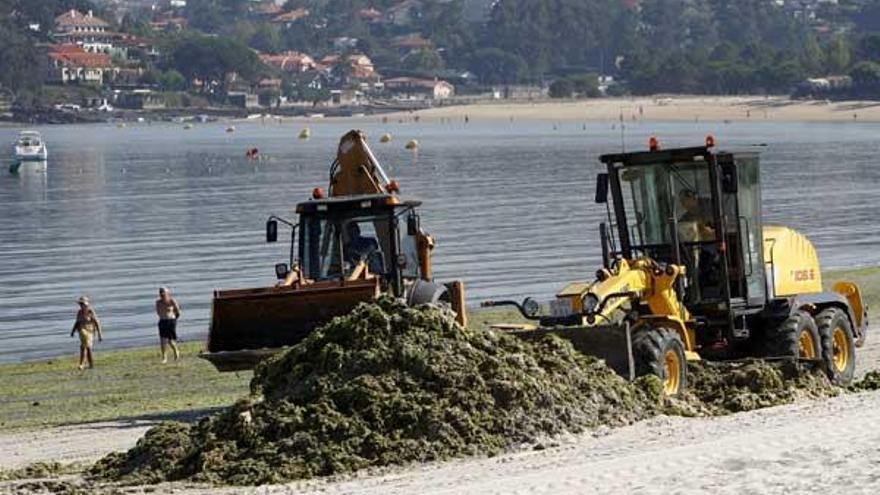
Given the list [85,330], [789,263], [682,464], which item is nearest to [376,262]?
[789,263]

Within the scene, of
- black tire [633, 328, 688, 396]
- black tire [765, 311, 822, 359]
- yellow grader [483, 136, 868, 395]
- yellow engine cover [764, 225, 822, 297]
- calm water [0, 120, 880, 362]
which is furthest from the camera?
calm water [0, 120, 880, 362]

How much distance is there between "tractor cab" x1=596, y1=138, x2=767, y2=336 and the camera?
2023 cm

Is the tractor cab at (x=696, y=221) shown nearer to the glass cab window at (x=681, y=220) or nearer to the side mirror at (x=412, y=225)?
the glass cab window at (x=681, y=220)

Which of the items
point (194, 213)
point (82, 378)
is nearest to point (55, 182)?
point (194, 213)

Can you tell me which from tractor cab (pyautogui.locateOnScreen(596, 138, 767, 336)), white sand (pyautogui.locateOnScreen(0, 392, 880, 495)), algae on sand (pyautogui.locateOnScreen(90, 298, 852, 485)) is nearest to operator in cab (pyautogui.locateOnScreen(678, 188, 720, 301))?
tractor cab (pyautogui.locateOnScreen(596, 138, 767, 336))

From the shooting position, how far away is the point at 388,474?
1609 centimetres

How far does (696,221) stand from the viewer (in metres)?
20.4

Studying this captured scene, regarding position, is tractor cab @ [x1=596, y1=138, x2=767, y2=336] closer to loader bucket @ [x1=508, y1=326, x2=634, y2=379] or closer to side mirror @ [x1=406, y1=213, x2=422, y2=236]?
loader bucket @ [x1=508, y1=326, x2=634, y2=379]

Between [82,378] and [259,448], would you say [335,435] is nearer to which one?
[259,448]

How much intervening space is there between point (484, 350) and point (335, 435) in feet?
6.25

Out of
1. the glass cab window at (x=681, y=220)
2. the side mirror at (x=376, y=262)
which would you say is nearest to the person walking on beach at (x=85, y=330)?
the side mirror at (x=376, y=262)

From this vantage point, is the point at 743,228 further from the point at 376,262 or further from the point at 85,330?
the point at 85,330

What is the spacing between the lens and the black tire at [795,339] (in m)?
20.7

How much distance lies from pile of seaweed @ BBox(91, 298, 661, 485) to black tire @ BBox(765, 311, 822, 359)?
8.60 ft
